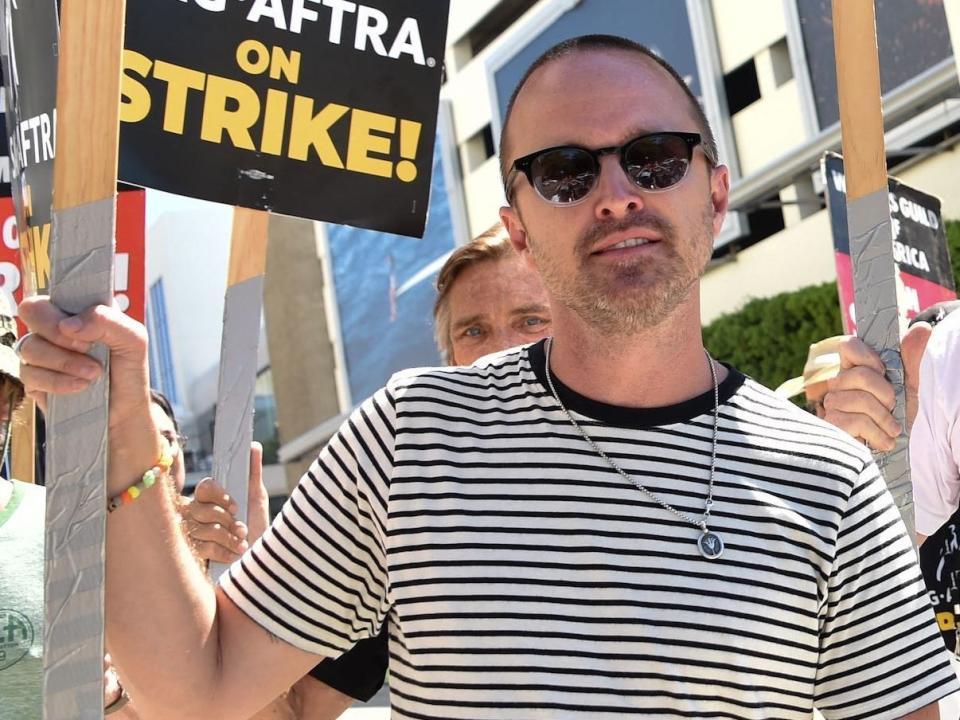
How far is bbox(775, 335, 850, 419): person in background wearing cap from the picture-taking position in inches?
87.9

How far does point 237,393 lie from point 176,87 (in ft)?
1.87

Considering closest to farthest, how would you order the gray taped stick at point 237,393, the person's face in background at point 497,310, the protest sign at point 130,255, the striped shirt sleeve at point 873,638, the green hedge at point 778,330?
the striped shirt sleeve at point 873,638 < the gray taped stick at point 237,393 < the protest sign at point 130,255 < the person's face in background at point 497,310 < the green hedge at point 778,330

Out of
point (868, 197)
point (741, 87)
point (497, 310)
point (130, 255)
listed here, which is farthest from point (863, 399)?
point (741, 87)

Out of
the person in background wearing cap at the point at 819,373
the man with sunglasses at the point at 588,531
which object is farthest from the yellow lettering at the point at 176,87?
the person in background wearing cap at the point at 819,373

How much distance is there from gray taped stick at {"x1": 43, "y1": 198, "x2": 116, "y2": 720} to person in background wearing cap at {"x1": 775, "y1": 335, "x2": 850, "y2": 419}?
1.16 metres

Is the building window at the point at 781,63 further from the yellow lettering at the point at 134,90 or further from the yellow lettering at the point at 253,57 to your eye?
the yellow lettering at the point at 134,90

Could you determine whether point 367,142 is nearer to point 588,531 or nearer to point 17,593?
point 17,593

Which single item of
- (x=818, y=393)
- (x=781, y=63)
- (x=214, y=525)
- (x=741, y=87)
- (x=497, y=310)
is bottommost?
(x=214, y=525)

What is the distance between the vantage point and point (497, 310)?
3211 millimetres

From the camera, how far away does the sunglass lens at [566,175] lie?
1.89 m

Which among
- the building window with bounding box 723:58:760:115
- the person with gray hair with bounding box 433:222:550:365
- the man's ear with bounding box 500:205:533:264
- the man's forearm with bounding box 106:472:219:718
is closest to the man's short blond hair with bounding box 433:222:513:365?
the person with gray hair with bounding box 433:222:550:365

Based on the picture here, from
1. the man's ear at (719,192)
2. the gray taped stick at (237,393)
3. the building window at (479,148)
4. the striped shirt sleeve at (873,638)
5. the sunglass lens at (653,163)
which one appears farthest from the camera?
the building window at (479,148)

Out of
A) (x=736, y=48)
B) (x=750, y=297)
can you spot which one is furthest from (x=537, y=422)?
(x=736, y=48)

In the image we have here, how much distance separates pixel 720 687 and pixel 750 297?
1566cm
